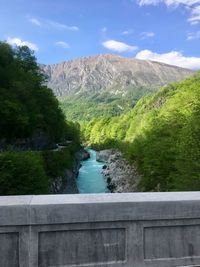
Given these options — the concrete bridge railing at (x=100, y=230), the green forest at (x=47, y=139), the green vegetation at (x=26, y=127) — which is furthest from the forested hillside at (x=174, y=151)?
the concrete bridge railing at (x=100, y=230)

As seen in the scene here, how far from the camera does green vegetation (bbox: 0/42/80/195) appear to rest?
24.2 m

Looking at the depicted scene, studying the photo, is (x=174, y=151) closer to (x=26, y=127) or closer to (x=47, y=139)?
(x=26, y=127)

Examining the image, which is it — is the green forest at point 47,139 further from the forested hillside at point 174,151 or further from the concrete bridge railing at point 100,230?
the concrete bridge railing at point 100,230

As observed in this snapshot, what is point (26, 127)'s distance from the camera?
49.1 meters

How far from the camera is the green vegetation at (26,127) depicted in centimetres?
2425

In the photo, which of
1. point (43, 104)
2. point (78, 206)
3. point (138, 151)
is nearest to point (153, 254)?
point (78, 206)

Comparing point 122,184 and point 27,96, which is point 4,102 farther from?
point 122,184

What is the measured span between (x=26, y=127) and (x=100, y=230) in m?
45.0

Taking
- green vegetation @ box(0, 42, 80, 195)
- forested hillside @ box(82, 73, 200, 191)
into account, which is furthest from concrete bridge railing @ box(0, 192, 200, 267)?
forested hillside @ box(82, 73, 200, 191)

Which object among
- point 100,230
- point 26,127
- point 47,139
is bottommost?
point 47,139

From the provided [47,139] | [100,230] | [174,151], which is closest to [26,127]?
[47,139]

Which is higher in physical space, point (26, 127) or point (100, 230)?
point (26, 127)

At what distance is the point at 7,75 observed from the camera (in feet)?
165

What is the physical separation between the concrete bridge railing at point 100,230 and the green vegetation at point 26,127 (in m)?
18.9
